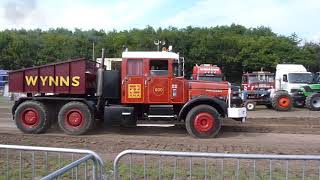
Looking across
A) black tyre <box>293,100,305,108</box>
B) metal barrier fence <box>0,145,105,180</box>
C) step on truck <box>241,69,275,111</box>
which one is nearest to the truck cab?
step on truck <box>241,69,275,111</box>

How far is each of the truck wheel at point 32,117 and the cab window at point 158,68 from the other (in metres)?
3.49

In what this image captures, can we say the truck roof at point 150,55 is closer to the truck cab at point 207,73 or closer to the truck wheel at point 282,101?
the truck wheel at point 282,101

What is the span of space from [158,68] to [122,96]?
4.41ft

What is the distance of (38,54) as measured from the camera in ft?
281

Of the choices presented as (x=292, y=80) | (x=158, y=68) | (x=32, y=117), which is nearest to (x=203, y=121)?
(x=158, y=68)

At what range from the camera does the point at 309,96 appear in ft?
88.7

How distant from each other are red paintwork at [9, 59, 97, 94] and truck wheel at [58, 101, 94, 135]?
44cm

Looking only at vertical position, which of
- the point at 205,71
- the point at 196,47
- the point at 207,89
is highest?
the point at 196,47

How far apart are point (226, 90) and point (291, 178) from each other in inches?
306

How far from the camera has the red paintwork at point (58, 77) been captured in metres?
15.1

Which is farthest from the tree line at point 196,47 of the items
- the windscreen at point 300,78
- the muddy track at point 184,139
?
the muddy track at point 184,139

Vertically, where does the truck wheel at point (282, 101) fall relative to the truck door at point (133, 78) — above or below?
below

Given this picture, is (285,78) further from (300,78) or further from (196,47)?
(196,47)

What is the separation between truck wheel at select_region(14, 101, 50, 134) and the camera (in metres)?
15.5
